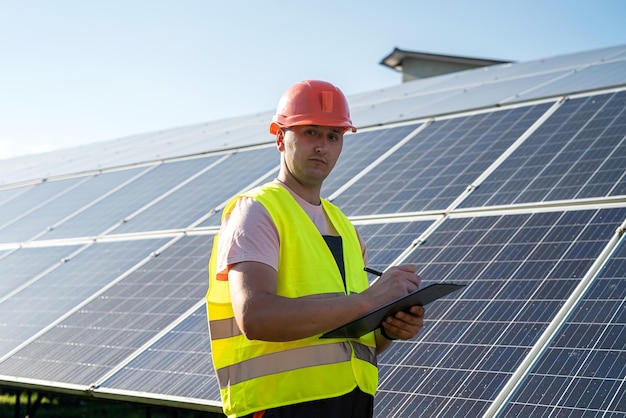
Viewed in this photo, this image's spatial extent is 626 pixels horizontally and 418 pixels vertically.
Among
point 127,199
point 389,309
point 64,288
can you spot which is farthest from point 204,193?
point 389,309

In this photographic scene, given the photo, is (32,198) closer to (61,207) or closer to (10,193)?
(10,193)

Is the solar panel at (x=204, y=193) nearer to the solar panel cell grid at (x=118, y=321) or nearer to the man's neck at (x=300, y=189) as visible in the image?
the solar panel cell grid at (x=118, y=321)

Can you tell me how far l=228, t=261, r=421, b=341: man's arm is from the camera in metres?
2.95

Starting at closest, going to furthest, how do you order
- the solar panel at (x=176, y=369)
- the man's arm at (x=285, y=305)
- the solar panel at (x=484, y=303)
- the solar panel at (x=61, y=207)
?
the man's arm at (x=285, y=305)
the solar panel at (x=484, y=303)
the solar panel at (x=176, y=369)
the solar panel at (x=61, y=207)

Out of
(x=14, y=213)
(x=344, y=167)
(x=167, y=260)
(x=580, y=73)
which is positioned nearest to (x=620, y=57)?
(x=580, y=73)

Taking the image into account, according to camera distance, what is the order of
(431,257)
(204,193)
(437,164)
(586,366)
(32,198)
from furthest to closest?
(32,198) → (204,193) → (437,164) → (431,257) → (586,366)

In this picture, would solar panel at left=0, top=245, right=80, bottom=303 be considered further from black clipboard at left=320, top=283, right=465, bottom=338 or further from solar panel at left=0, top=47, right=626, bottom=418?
black clipboard at left=320, top=283, right=465, bottom=338

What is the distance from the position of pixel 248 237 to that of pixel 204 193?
6.60 m

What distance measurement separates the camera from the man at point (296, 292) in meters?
3.00

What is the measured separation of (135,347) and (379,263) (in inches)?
75.6

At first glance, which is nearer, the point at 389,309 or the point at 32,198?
the point at 389,309

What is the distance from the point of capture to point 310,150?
3.32m

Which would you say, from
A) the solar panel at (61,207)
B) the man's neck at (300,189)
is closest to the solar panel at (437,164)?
the man's neck at (300,189)

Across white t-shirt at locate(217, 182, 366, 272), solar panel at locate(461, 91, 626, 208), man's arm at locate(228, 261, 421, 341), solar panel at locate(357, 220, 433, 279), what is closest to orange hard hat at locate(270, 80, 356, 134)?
white t-shirt at locate(217, 182, 366, 272)
